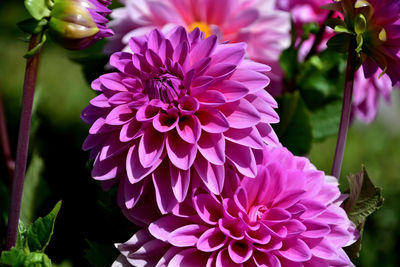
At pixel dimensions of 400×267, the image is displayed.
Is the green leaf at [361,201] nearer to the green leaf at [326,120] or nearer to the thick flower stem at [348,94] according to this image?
the thick flower stem at [348,94]

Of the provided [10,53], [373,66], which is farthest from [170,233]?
[10,53]

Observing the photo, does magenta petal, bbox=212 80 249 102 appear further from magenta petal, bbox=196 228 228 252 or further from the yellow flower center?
the yellow flower center

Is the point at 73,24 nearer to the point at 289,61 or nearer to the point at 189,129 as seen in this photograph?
the point at 189,129

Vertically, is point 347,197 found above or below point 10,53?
above

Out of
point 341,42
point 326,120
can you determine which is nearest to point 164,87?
point 341,42

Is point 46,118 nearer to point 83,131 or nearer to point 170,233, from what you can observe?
point 83,131

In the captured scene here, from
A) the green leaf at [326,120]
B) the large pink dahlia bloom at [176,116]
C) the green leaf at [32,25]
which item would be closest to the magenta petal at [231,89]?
the large pink dahlia bloom at [176,116]

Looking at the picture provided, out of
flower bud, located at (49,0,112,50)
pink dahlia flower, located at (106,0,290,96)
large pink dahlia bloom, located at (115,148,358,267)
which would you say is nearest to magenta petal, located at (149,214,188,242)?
large pink dahlia bloom, located at (115,148,358,267)
